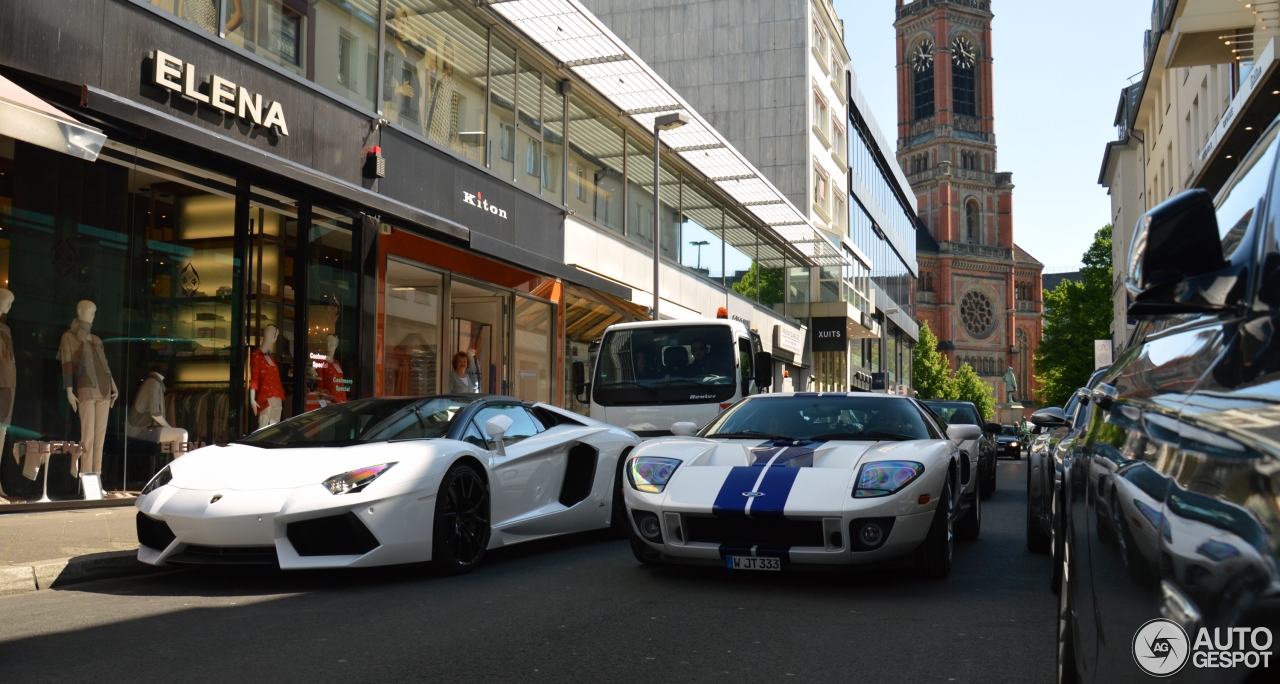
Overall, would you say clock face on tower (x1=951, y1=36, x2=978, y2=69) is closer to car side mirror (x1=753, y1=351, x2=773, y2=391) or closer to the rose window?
the rose window

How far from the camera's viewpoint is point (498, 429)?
7543 mm

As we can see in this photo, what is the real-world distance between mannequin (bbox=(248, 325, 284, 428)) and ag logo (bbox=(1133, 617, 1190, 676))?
1207 centimetres

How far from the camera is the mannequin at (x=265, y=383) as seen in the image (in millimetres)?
12922

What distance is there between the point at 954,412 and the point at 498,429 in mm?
13096

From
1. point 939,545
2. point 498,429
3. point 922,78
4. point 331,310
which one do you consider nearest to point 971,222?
point 922,78

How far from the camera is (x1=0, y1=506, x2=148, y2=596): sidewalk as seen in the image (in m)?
6.43

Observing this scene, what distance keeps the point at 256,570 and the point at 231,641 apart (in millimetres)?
2566

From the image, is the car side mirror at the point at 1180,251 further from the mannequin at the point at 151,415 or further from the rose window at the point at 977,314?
the rose window at the point at 977,314

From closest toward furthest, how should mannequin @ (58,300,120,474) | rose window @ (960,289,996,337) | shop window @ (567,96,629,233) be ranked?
1. mannequin @ (58,300,120,474)
2. shop window @ (567,96,629,233)
3. rose window @ (960,289,996,337)

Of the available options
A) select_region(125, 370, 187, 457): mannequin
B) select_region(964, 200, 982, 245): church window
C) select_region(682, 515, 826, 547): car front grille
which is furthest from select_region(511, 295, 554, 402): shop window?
select_region(964, 200, 982, 245): church window

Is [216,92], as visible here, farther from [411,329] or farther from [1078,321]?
[1078,321]

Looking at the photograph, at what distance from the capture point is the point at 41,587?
6.46 meters

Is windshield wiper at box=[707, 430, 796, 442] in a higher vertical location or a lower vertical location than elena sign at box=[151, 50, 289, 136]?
lower

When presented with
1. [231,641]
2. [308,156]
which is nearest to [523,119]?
[308,156]
